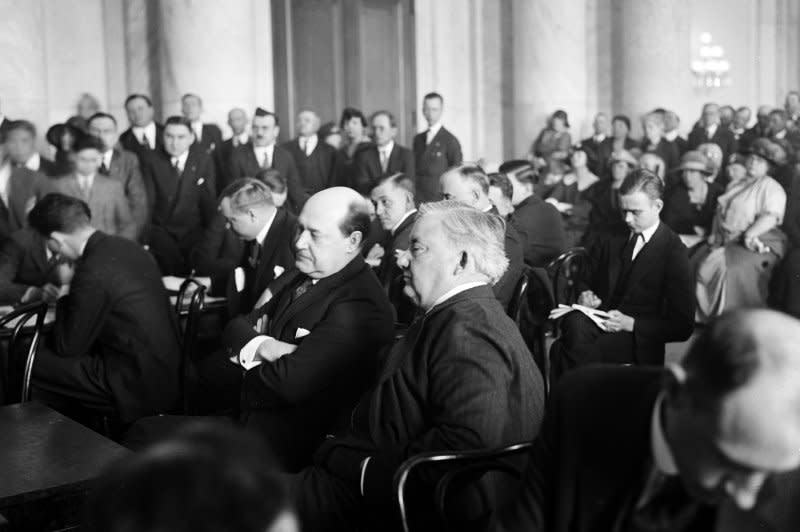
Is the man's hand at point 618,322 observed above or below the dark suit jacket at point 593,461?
below

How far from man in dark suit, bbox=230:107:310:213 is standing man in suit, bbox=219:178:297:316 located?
356cm

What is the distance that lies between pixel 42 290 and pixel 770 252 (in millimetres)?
4353

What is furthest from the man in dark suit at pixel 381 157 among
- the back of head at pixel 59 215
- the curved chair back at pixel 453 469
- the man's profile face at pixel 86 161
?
the curved chair back at pixel 453 469

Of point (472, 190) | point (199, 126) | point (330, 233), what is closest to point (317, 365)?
point (330, 233)

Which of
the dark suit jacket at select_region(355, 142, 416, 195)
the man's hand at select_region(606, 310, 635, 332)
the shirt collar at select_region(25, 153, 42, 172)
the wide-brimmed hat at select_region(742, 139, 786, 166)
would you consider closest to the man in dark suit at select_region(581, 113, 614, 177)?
the dark suit jacket at select_region(355, 142, 416, 195)

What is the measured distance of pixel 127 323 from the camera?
455cm

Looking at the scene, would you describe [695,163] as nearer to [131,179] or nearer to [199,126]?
[199,126]

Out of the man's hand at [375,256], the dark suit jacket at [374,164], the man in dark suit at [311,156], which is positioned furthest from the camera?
the man in dark suit at [311,156]

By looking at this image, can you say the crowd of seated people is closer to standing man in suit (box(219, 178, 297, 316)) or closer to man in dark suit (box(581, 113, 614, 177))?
standing man in suit (box(219, 178, 297, 316))

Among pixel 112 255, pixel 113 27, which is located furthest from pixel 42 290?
pixel 113 27

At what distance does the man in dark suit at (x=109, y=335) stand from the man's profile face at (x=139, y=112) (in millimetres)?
4598

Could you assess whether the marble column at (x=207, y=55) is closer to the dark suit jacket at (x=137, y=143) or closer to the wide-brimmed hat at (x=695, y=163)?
the dark suit jacket at (x=137, y=143)

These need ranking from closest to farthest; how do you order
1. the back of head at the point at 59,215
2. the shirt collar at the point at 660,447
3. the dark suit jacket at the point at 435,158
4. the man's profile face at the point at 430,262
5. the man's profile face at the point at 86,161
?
the shirt collar at the point at 660,447 < the man's profile face at the point at 430,262 < the back of head at the point at 59,215 < the man's profile face at the point at 86,161 < the dark suit jacket at the point at 435,158

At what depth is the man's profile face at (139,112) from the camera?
916cm
